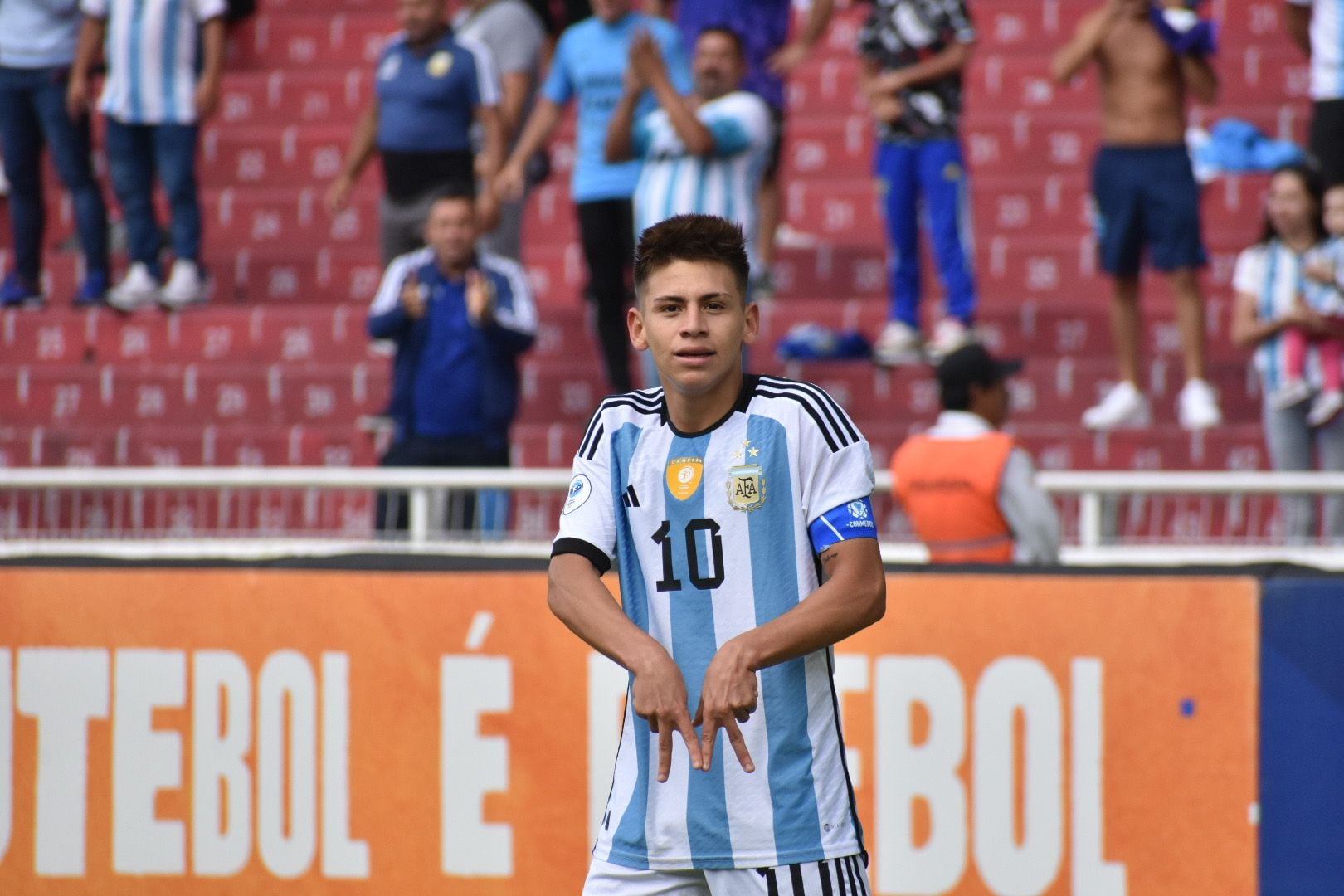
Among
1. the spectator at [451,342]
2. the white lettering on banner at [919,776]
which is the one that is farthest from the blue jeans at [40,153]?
the white lettering on banner at [919,776]

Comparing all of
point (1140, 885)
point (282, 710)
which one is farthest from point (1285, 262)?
point (282, 710)

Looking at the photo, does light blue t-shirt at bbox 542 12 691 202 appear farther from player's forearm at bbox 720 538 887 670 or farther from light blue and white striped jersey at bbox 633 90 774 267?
player's forearm at bbox 720 538 887 670

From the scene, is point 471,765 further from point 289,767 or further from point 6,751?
point 6,751

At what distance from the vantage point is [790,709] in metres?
3.62

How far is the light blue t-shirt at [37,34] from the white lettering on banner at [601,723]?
24.2ft

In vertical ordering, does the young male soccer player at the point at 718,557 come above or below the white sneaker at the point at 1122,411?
below

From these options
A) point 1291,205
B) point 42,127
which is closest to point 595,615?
point 1291,205

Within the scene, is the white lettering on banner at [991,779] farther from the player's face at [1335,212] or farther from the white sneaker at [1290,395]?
the player's face at [1335,212]

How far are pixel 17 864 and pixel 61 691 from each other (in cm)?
53

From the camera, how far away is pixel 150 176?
11328mm

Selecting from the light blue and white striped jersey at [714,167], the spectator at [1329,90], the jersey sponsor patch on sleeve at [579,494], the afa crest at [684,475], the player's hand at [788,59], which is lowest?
the jersey sponsor patch on sleeve at [579,494]

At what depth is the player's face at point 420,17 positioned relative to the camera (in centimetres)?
983

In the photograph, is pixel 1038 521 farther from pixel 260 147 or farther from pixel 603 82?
pixel 260 147

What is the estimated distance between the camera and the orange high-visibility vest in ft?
20.4
